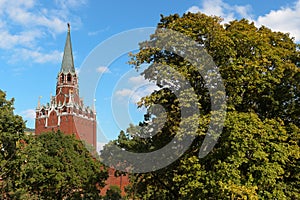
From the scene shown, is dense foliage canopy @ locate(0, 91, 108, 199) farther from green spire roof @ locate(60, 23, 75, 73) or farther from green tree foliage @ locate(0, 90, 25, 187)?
green spire roof @ locate(60, 23, 75, 73)

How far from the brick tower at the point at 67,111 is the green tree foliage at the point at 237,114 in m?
55.3

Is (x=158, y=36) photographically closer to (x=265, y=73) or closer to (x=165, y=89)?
(x=165, y=89)

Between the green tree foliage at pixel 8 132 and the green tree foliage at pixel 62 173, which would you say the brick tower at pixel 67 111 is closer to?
the green tree foliage at pixel 62 173

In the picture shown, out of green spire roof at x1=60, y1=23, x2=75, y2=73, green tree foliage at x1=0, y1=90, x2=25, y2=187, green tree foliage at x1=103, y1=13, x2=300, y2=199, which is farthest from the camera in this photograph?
green spire roof at x1=60, y1=23, x2=75, y2=73

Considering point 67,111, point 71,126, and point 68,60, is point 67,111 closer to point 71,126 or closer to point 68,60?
point 71,126

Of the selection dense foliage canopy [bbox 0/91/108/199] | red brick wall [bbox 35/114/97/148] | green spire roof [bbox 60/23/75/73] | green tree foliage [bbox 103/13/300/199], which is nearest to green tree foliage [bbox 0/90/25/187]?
dense foliage canopy [bbox 0/91/108/199]

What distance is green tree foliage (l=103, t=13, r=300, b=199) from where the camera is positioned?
1359 cm

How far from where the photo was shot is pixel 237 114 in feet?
46.7

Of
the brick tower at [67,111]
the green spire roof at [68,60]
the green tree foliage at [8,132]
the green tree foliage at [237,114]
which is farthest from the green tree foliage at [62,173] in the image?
the green spire roof at [68,60]

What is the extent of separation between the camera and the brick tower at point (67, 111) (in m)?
71.9

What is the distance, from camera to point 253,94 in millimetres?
16125

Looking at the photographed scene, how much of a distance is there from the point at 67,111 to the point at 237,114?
202ft

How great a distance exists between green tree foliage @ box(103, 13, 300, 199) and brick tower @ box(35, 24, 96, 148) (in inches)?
2176

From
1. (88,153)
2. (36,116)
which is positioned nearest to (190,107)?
(88,153)
